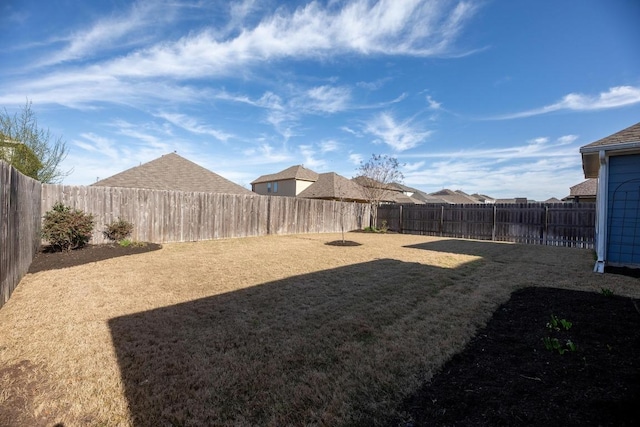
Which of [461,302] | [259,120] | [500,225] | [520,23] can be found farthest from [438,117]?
[461,302]

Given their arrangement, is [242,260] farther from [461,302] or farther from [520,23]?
[520,23]

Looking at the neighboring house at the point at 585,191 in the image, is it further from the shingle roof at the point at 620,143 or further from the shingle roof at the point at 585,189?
the shingle roof at the point at 620,143

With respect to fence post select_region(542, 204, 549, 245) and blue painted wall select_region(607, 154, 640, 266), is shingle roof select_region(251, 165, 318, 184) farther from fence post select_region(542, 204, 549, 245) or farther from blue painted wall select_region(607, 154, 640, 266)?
blue painted wall select_region(607, 154, 640, 266)

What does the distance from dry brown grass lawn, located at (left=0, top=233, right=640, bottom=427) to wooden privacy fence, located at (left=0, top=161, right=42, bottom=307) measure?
1.05 ft

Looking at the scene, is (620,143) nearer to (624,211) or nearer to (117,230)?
(624,211)

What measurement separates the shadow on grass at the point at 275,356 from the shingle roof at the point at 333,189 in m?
23.3

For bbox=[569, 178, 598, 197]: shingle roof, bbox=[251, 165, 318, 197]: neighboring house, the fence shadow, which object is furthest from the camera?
bbox=[251, 165, 318, 197]: neighboring house

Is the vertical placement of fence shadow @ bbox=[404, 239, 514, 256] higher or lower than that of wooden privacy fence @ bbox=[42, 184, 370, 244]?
lower

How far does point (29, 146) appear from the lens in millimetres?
11289

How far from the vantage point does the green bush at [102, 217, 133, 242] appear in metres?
9.30

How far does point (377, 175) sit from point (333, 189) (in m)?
9.29

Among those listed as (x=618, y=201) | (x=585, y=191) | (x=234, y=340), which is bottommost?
(x=234, y=340)

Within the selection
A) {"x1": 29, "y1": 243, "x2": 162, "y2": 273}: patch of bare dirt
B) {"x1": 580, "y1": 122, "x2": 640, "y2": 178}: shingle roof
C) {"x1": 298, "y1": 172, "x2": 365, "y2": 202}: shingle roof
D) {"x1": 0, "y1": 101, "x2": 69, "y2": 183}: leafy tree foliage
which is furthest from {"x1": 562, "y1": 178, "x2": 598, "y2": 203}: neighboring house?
{"x1": 0, "y1": 101, "x2": 69, "y2": 183}: leafy tree foliage

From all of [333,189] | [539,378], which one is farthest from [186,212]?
[333,189]
